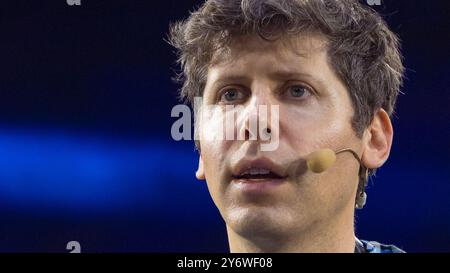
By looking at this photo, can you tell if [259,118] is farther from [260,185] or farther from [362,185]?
[362,185]

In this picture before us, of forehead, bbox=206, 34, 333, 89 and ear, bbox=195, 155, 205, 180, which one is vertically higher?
forehead, bbox=206, 34, 333, 89

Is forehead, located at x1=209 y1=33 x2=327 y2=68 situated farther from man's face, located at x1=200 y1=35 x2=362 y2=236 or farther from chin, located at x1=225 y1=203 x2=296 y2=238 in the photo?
chin, located at x1=225 y1=203 x2=296 y2=238

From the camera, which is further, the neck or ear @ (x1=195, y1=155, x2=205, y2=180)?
ear @ (x1=195, y1=155, x2=205, y2=180)

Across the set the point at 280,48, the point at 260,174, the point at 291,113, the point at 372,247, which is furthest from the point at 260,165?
the point at 372,247

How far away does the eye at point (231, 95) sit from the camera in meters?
1.59

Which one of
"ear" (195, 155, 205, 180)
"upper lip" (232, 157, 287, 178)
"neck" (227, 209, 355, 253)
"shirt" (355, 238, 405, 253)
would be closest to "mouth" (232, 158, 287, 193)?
"upper lip" (232, 157, 287, 178)

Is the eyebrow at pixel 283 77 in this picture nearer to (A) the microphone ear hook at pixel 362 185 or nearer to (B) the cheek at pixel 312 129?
(B) the cheek at pixel 312 129

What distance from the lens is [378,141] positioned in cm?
168

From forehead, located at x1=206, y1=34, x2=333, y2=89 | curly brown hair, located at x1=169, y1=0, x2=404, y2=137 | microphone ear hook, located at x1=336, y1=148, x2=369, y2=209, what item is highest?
curly brown hair, located at x1=169, y1=0, x2=404, y2=137

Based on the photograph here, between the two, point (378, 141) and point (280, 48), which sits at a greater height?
point (280, 48)

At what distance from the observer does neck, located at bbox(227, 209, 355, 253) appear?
1.54 m

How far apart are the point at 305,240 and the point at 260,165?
20 centimetres

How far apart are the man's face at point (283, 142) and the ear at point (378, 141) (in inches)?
1.6
